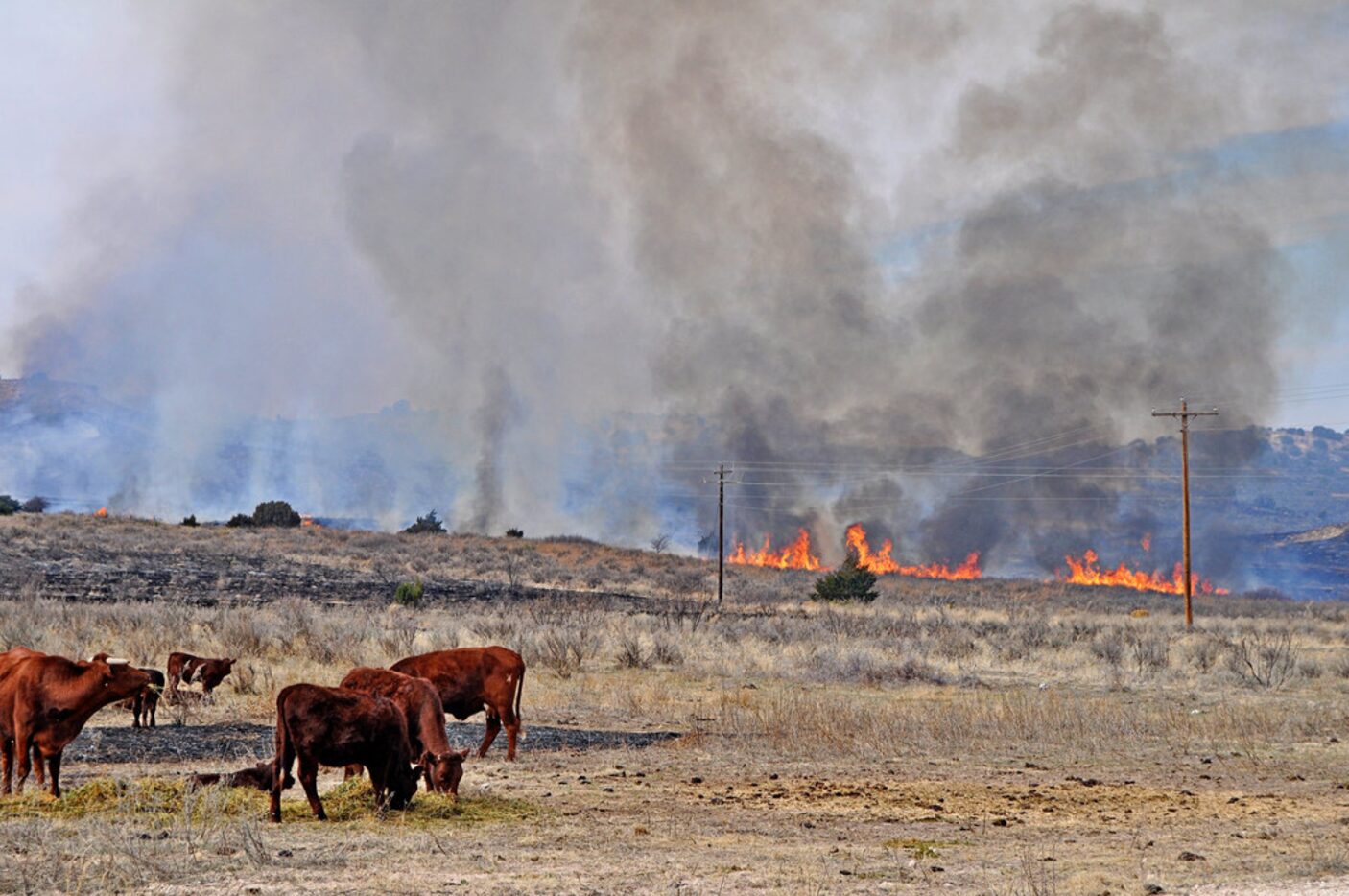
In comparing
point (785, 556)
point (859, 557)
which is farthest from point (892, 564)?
point (859, 557)

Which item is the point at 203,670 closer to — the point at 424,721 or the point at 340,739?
the point at 424,721

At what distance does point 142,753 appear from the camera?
1402 centimetres

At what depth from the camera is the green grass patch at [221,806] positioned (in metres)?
9.81

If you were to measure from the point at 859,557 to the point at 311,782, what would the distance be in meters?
83.3

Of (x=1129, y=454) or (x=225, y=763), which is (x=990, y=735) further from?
(x=1129, y=454)

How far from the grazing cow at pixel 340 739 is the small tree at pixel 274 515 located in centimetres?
7477

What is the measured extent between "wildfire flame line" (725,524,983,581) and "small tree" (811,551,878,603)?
105ft

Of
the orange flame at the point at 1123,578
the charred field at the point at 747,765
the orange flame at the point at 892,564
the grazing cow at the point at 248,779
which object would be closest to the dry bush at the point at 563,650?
the charred field at the point at 747,765

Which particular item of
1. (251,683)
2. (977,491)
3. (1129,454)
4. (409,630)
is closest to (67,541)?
(409,630)

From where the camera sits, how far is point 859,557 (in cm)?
9144

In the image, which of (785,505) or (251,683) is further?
(785,505)

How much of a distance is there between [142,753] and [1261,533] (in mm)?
204958

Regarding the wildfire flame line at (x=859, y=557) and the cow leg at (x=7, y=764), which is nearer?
the cow leg at (x=7, y=764)

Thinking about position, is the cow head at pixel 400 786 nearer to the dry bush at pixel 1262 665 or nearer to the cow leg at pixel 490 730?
the cow leg at pixel 490 730
